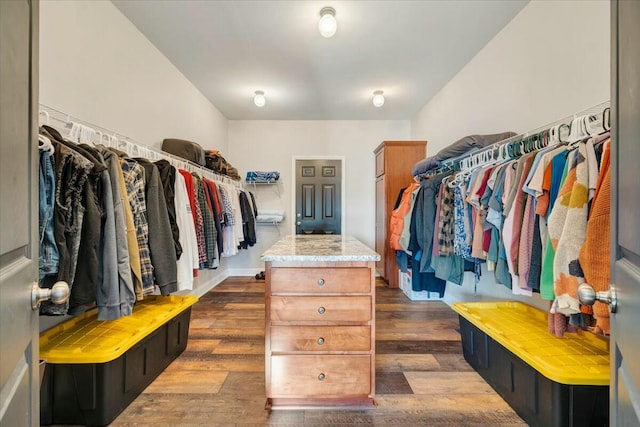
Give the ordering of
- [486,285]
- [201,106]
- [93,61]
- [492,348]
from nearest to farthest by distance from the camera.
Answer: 1. [492,348]
2. [93,61]
3. [486,285]
4. [201,106]

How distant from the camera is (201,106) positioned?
12.0 ft

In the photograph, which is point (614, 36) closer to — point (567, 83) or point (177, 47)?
point (567, 83)

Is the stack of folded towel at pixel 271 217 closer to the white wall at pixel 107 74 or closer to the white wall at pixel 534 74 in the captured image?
the white wall at pixel 107 74

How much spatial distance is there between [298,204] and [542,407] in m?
3.81

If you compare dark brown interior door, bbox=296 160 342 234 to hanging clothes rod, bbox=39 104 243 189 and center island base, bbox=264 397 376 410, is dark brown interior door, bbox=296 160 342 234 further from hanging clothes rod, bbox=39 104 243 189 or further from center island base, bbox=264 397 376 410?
center island base, bbox=264 397 376 410

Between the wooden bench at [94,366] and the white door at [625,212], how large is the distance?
1841mm

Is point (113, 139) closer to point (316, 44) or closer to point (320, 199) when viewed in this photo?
point (316, 44)

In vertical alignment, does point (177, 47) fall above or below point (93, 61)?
above

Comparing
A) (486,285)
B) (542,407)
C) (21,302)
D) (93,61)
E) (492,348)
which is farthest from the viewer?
(486,285)

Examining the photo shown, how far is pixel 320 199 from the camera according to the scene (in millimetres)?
4746

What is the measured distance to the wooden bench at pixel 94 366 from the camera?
1395mm

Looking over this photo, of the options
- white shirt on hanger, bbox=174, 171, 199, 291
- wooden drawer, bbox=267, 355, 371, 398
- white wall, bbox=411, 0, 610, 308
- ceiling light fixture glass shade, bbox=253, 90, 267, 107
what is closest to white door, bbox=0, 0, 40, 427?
wooden drawer, bbox=267, 355, 371, 398

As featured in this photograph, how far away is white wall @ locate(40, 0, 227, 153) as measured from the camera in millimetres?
1662

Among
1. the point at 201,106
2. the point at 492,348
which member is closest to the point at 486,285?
the point at 492,348
